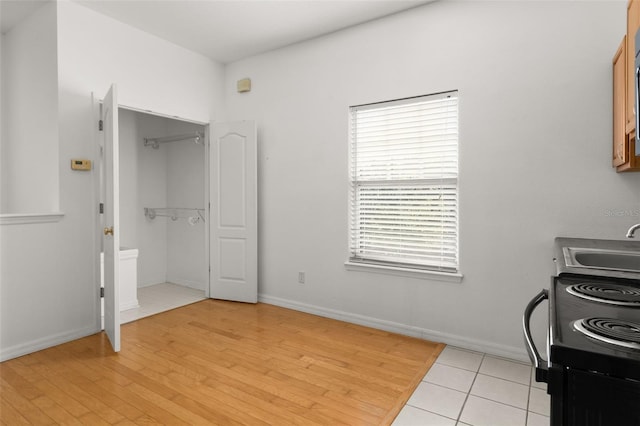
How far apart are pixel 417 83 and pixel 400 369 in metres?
2.32

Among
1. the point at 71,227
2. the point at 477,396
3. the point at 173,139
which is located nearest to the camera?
the point at 477,396

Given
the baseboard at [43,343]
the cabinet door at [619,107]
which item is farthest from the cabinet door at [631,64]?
the baseboard at [43,343]

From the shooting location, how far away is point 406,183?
3.31 m

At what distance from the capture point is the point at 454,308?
307 centimetres

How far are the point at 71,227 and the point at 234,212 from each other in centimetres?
160

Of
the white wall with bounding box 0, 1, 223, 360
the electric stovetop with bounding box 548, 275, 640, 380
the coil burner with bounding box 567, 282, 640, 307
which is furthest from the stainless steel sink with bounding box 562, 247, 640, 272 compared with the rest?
the white wall with bounding box 0, 1, 223, 360

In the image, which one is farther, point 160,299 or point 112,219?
point 160,299

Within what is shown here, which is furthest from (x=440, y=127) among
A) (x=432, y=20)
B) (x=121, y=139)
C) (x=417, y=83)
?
Result: (x=121, y=139)

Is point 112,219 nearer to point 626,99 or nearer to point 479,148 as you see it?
point 479,148

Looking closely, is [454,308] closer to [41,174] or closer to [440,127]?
[440,127]

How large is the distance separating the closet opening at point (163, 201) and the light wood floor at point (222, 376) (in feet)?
5.13

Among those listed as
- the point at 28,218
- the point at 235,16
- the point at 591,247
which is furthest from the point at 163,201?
the point at 591,247

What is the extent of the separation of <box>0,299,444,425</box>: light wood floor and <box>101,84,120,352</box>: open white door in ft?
A: 0.82

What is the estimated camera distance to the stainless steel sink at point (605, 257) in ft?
6.41
